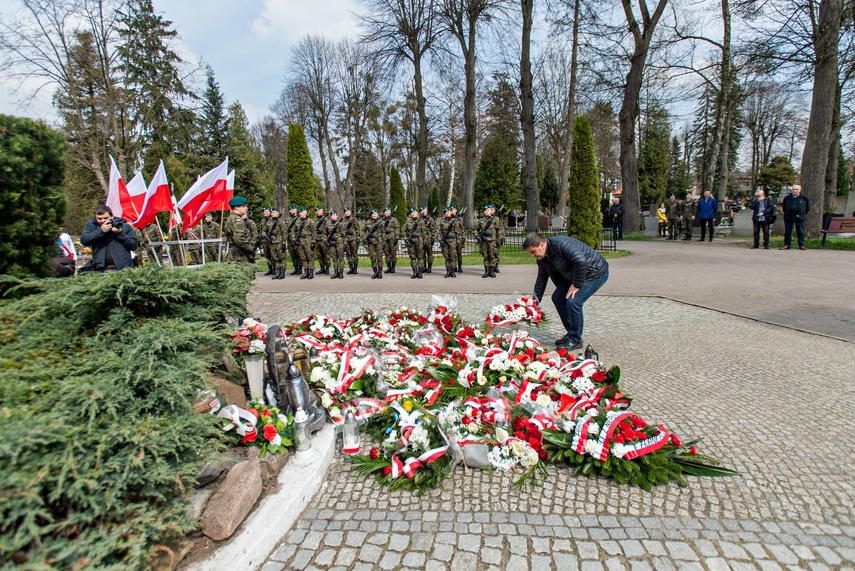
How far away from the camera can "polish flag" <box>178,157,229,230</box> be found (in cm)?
696

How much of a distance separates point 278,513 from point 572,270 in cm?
433

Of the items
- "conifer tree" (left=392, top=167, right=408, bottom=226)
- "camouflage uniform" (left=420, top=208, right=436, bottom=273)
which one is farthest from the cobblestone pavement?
"conifer tree" (left=392, top=167, right=408, bottom=226)

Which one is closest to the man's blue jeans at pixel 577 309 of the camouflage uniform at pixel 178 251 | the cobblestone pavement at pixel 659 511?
the cobblestone pavement at pixel 659 511

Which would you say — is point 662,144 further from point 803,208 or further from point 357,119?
point 803,208

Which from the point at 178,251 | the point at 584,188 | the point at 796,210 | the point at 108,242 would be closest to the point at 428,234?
the point at 178,251

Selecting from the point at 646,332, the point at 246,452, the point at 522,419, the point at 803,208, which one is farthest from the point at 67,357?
the point at 803,208

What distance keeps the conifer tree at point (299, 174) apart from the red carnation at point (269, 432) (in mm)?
22658

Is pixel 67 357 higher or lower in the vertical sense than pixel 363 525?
higher

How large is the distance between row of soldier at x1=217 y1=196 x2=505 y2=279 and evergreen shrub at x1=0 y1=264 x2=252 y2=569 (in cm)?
934

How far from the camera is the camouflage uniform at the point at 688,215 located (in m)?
20.5

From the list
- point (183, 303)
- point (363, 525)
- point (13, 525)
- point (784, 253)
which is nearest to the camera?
point (13, 525)

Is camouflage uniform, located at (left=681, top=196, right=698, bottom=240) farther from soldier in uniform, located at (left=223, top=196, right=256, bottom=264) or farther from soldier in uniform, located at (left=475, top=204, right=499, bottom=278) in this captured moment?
soldier in uniform, located at (left=223, top=196, right=256, bottom=264)

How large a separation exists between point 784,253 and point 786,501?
1423 centimetres

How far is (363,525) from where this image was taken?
107 inches
